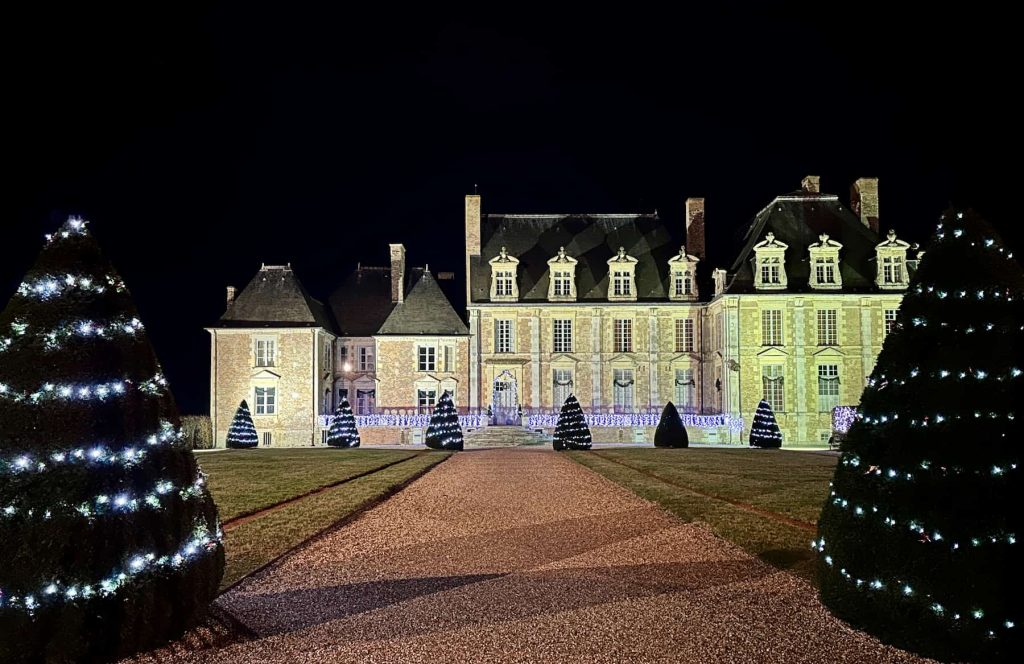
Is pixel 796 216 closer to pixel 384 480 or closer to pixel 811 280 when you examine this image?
pixel 811 280

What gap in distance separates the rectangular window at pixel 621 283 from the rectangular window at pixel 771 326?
5729 mm

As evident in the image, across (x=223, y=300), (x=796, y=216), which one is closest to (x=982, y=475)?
(x=796, y=216)

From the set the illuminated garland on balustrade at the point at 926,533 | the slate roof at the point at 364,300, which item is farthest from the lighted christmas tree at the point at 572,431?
the illuminated garland on balustrade at the point at 926,533

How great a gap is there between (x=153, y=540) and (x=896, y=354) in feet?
16.8

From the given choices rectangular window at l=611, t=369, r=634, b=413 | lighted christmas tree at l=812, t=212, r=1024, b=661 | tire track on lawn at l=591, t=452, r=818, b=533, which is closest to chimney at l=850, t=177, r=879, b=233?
rectangular window at l=611, t=369, r=634, b=413

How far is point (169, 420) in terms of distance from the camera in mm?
5645

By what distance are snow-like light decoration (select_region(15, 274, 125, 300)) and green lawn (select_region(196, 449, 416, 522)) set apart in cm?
579

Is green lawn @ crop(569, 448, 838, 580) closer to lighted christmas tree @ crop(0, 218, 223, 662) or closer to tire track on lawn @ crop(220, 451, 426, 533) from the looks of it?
tire track on lawn @ crop(220, 451, 426, 533)

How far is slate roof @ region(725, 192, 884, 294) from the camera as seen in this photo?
34.0 metres

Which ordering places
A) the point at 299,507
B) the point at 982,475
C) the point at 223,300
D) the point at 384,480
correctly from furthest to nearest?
the point at 223,300, the point at 384,480, the point at 299,507, the point at 982,475

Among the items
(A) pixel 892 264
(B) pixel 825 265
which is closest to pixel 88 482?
(B) pixel 825 265

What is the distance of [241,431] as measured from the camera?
3147 centimetres

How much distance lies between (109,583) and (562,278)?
31392 millimetres

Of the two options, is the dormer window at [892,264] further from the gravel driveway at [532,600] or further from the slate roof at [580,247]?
the gravel driveway at [532,600]
